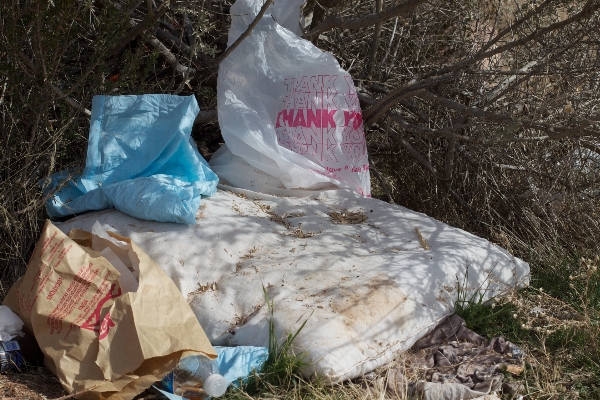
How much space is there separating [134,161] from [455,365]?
62.2 inches

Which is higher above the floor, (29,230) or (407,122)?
(407,122)

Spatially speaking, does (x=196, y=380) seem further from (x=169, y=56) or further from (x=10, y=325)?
(x=169, y=56)

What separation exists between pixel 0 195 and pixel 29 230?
Result: 18 centimetres

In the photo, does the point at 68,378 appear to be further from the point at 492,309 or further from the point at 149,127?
the point at 492,309

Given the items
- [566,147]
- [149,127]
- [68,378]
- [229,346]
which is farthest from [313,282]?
[566,147]

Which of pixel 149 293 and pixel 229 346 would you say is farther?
pixel 229 346

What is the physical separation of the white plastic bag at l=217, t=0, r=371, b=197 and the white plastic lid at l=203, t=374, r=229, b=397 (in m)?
1.33

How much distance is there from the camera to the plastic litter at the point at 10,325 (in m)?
2.00

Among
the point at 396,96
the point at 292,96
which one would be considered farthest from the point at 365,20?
the point at 292,96

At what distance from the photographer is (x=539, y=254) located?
2.82 metres

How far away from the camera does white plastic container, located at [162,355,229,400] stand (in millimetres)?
1816

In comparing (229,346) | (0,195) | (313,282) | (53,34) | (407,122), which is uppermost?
(53,34)

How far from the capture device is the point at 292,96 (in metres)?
3.07

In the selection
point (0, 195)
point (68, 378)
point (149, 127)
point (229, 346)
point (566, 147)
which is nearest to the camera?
point (68, 378)
